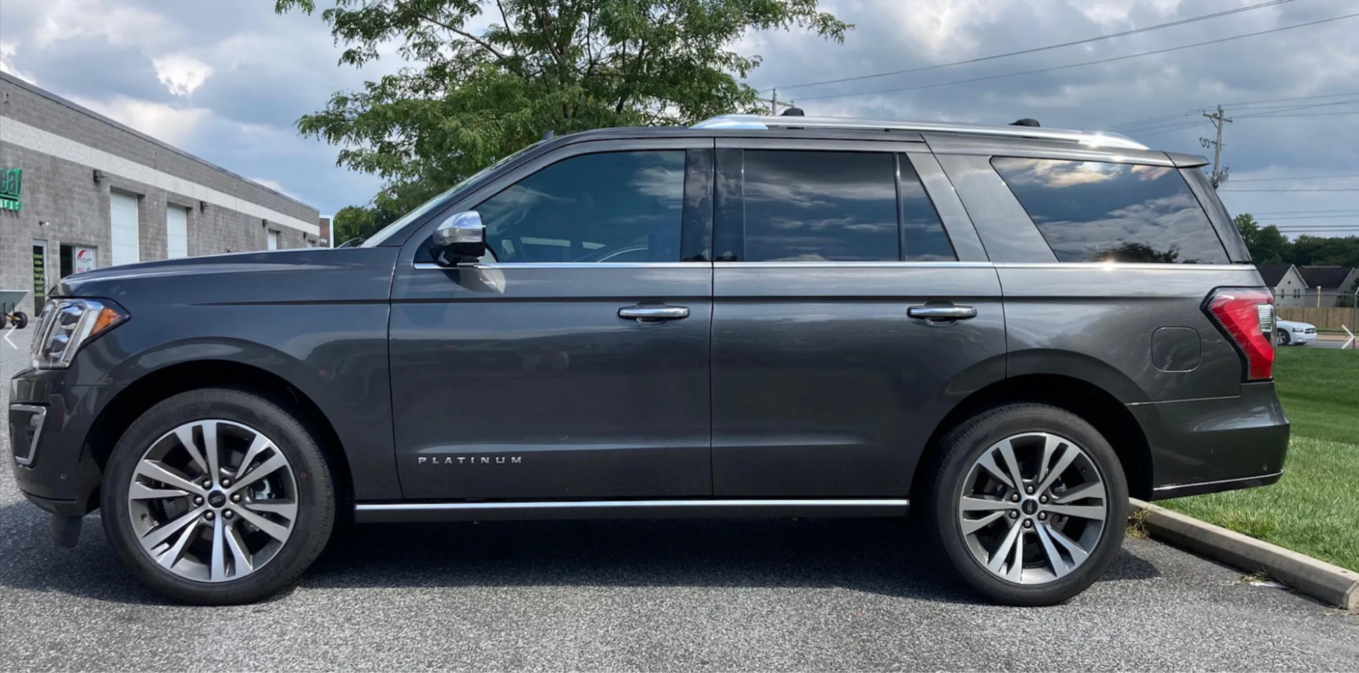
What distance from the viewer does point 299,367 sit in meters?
3.67

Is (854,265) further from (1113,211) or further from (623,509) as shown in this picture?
(623,509)

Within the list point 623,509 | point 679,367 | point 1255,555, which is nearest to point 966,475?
point 679,367

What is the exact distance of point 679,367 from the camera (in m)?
3.74

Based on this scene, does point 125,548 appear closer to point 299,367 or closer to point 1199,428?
point 299,367

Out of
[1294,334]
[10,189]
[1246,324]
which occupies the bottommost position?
[1294,334]

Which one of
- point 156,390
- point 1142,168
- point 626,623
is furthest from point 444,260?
point 1142,168

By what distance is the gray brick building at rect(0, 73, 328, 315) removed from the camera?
29641 millimetres

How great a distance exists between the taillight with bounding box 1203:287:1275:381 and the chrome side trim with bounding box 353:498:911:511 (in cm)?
147

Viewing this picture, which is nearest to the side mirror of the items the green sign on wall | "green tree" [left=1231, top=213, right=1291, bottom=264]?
the green sign on wall

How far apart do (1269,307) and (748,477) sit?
2.27m

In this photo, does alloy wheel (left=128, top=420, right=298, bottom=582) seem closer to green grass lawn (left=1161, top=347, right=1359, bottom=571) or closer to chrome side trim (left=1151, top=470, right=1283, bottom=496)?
chrome side trim (left=1151, top=470, right=1283, bottom=496)

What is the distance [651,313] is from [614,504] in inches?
30.6

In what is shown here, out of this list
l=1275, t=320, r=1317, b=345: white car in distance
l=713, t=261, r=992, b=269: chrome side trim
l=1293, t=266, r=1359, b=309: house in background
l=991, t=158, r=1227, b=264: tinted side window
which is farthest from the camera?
l=1293, t=266, r=1359, b=309: house in background

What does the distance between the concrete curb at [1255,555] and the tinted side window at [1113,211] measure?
135 cm
